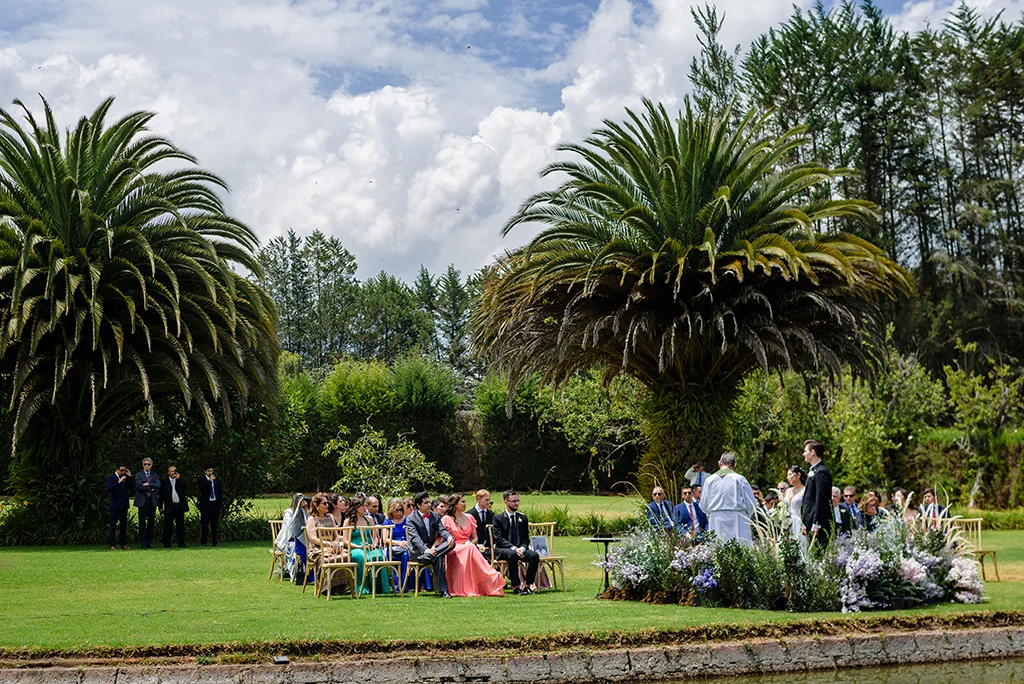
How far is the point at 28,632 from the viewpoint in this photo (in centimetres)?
1009

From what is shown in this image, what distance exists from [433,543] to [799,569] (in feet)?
15.7

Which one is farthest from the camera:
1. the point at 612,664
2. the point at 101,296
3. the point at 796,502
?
the point at 101,296

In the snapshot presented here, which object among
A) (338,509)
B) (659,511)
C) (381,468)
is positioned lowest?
(659,511)

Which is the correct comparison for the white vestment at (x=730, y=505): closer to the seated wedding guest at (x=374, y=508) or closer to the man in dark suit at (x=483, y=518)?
the man in dark suit at (x=483, y=518)

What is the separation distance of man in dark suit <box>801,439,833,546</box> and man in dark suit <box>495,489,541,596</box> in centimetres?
368

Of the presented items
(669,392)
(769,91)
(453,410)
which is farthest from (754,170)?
(769,91)

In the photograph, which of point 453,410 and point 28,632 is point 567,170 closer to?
point 28,632

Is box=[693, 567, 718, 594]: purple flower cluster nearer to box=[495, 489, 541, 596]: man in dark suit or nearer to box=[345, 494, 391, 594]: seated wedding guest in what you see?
box=[495, 489, 541, 596]: man in dark suit

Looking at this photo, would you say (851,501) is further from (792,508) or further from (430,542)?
(430,542)

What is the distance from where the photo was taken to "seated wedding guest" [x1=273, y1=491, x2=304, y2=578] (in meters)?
15.1

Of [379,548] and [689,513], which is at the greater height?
[689,513]

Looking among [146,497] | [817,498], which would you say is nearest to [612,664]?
[817,498]

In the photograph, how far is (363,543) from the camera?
46.4 feet

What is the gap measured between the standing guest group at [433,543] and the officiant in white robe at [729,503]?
2.41 metres
